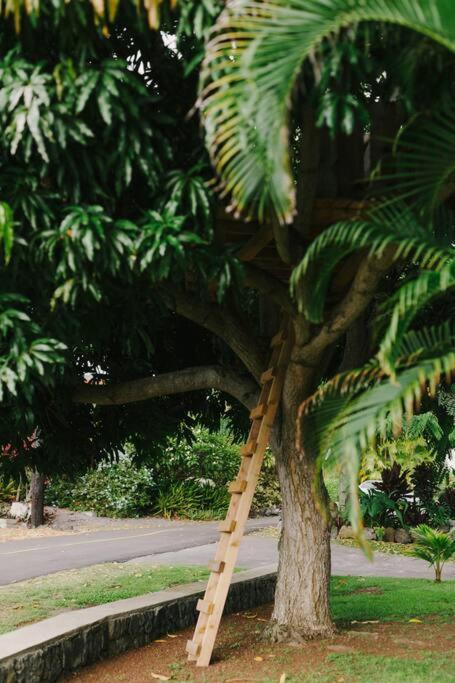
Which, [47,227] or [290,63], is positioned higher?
[290,63]

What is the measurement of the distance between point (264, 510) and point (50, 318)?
48.4 ft

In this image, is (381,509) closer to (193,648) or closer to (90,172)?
(193,648)

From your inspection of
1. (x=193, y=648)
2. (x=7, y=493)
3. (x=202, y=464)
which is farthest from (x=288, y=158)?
(x=7, y=493)

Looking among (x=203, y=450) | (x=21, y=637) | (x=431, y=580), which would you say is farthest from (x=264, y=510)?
(x=21, y=637)

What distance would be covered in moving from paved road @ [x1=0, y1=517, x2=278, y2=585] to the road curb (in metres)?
3.62

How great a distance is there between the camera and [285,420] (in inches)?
273

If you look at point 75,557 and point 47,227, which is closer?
point 47,227

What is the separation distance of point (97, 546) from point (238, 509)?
8376 mm

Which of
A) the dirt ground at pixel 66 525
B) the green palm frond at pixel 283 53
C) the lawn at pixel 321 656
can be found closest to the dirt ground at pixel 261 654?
the lawn at pixel 321 656

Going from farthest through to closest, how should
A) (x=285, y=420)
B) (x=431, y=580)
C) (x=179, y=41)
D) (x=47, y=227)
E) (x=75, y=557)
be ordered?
(x=75, y=557) < (x=431, y=580) < (x=285, y=420) < (x=179, y=41) < (x=47, y=227)

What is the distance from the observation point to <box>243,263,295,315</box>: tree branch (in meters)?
6.19

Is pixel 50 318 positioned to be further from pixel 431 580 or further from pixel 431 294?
pixel 431 580

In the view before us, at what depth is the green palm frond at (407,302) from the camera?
3.87m

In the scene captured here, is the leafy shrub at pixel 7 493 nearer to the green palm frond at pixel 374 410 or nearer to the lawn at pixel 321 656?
the lawn at pixel 321 656
